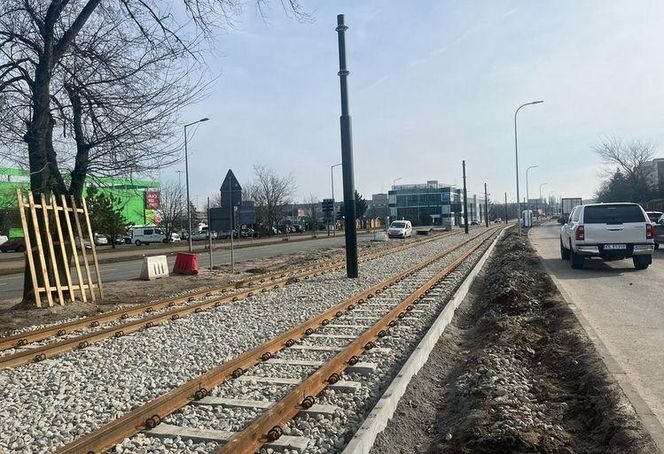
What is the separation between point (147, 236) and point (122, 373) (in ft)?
220

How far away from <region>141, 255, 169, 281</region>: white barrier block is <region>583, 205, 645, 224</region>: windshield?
13.4 m

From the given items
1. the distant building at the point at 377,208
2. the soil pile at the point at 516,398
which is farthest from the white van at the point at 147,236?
the soil pile at the point at 516,398

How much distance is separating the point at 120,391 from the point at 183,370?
90 cm

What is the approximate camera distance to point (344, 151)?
17.4 m

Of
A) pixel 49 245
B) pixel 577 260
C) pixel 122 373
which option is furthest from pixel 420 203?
pixel 122 373

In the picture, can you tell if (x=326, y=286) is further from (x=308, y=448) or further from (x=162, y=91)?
(x=308, y=448)

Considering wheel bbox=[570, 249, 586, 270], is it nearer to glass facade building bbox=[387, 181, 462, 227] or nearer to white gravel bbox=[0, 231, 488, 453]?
white gravel bbox=[0, 231, 488, 453]

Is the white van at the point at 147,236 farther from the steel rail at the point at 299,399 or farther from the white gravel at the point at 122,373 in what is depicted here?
the steel rail at the point at 299,399

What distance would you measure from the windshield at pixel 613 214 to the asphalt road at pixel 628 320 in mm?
1449

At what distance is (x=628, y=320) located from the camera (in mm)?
9469

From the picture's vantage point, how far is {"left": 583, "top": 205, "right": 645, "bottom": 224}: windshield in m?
17.0

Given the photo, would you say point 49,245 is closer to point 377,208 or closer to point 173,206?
point 173,206

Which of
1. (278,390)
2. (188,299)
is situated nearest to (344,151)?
(188,299)

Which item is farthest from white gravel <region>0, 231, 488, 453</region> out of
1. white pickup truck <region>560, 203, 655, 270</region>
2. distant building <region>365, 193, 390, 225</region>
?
distant building <region>365, 193, 390, 225</region>
